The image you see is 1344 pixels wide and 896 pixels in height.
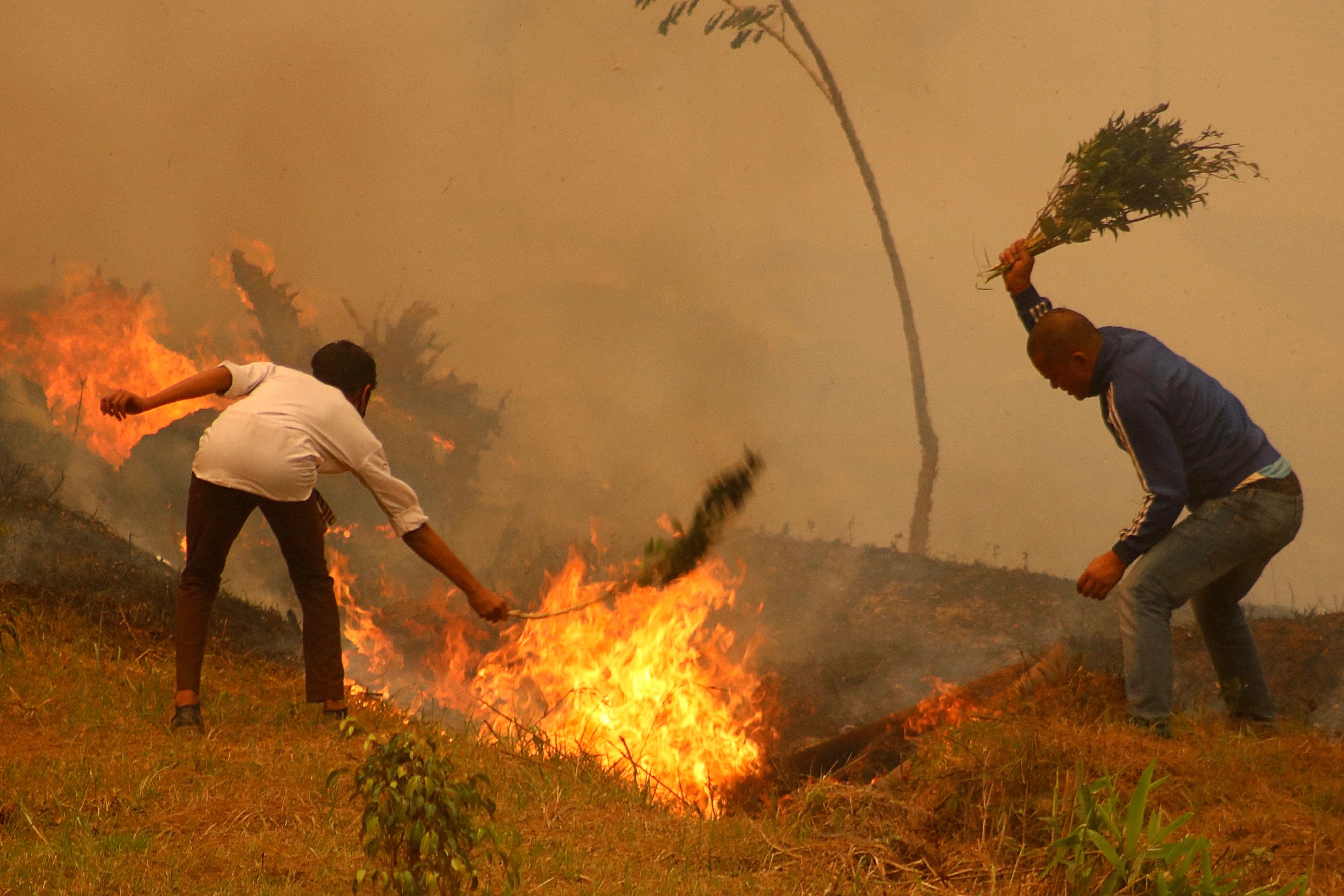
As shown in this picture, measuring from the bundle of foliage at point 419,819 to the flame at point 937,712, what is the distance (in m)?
3.20

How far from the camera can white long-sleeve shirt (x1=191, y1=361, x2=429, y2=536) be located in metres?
4.57

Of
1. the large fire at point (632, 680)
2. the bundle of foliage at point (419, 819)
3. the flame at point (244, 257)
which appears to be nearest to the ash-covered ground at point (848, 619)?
the large fire at point (632, 680)

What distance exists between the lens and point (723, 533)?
862cm

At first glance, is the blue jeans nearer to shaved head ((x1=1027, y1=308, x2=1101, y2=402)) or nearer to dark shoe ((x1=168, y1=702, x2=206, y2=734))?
shaved head ((x1=1027, y1=308, x2=1101, y2=402))

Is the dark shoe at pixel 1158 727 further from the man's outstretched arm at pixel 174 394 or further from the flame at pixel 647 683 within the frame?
the man's outstretched arm at pixel 174 394

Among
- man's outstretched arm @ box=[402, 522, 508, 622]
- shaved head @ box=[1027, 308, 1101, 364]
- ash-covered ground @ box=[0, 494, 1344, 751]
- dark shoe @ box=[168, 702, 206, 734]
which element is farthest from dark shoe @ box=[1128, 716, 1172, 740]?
dark shoe @ box=[168, 702, 206, 734]

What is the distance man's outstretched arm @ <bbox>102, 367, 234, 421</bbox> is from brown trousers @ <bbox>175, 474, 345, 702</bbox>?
0.37 metres

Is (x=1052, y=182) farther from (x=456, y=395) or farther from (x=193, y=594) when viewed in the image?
(x=193, y=594)

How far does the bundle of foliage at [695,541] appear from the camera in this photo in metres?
5.12

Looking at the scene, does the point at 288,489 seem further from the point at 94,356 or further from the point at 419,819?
the point at 94,356

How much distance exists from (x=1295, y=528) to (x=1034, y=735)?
1.63 meters

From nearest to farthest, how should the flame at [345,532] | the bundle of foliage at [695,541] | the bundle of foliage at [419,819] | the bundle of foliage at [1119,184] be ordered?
1. the bundle of foliage at [419,819]
2. the bundle of foliage at [695,541]
3. the bundle of foliage at [1119,184]
4. the flame at [345,532]

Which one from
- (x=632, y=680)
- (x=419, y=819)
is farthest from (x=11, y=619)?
(x=419, y=819)

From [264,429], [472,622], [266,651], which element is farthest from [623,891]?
[472,622]
